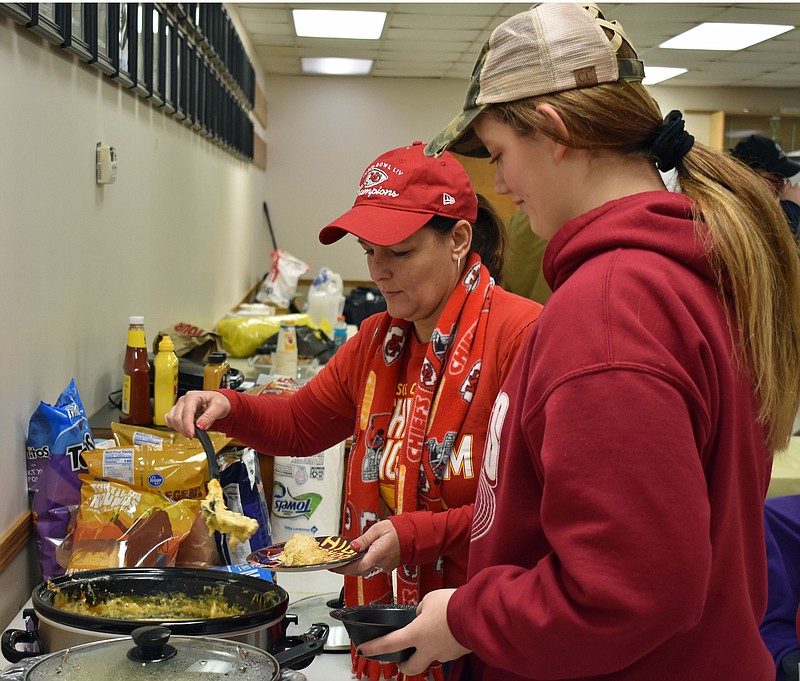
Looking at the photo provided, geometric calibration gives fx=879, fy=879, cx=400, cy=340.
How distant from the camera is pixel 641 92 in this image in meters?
1.04

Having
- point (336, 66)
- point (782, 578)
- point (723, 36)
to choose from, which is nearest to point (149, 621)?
point (782, 578)

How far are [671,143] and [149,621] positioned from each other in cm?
94

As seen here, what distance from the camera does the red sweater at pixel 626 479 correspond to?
0.81m

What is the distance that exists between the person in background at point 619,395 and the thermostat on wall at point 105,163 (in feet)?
5.52

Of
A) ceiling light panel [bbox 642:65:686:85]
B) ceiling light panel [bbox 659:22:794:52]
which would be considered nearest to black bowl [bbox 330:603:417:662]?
ceiling light panel [bbox 659:22:794:52]

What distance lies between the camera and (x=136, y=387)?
2.51 meters

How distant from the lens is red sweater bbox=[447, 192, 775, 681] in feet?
2.67

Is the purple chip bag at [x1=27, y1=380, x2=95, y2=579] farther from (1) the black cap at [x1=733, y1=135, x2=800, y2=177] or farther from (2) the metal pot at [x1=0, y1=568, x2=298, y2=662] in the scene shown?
(1) the black cap at [x1=733, y1=135, x2=800, y2=177]

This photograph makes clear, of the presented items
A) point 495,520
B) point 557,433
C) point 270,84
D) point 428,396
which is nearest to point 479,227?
point 428,396

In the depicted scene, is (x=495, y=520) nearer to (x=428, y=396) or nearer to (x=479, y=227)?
(x=428, y=396)

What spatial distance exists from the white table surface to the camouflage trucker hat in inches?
42.9

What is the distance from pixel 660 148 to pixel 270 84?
9.26 metres

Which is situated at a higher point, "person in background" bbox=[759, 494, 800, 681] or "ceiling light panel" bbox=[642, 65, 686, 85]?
"ceiling light panel" bbox=[642, 65, 686, 85]

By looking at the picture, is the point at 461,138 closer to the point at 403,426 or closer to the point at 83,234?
the point at 403,426
